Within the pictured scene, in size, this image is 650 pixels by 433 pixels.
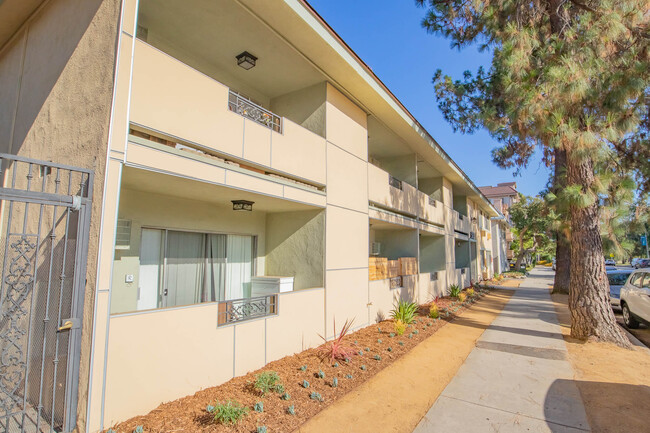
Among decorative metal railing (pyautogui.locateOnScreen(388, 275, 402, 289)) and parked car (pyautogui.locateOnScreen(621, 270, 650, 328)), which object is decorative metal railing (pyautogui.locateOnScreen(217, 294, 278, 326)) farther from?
parked car (pyautogui.locateOnScreen(621, 270, 650, 328))

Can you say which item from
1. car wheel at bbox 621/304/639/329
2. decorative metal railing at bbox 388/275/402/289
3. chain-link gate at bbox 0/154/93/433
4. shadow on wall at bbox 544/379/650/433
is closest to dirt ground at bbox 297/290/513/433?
shadow on wall at bbox 544/379/650/433

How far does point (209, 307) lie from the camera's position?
4.98 m

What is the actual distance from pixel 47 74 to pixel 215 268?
4.64 metres

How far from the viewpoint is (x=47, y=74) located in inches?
222

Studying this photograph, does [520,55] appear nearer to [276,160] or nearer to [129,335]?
[276,160]

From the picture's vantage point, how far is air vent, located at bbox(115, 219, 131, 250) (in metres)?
5.71

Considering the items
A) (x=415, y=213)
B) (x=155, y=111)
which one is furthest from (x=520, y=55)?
(x=155, y=111)

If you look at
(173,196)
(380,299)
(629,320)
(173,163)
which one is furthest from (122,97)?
(629,320)

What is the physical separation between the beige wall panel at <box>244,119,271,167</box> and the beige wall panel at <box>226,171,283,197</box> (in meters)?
0.38

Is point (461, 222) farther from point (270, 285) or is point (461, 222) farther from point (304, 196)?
point (270, 285)

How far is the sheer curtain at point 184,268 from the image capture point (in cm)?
661

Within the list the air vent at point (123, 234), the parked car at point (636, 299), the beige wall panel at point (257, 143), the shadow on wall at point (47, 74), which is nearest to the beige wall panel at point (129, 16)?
the shadow on wall at point (47, 74)

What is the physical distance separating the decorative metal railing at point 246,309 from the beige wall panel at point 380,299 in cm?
397

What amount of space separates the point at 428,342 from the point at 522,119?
6022 mm
